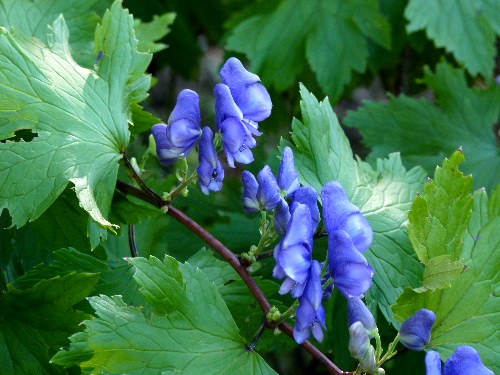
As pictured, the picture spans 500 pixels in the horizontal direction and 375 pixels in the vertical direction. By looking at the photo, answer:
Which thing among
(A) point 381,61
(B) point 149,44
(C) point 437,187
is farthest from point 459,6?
(C) point 437,187

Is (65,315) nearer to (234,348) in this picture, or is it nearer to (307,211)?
(234,348)

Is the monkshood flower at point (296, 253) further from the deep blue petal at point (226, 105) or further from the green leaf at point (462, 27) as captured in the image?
the green leaf at point (462, 27)

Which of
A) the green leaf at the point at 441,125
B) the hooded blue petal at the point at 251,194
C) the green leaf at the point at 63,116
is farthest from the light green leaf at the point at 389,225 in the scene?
the green leaf at the point at 441,125

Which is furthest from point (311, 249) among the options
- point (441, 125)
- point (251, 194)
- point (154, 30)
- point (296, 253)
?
point (441, 125)

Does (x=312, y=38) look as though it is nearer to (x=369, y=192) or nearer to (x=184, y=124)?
(x=369, y=192)

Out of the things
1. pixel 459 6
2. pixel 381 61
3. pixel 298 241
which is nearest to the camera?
pixel 298 241
